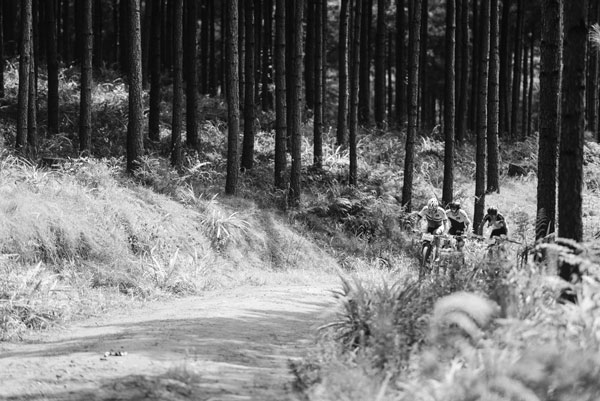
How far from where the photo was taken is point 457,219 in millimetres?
17203

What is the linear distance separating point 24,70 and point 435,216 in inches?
450

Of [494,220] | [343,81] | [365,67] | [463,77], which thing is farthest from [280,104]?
[365,67]

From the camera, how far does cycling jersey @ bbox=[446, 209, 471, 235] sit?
1705 cm

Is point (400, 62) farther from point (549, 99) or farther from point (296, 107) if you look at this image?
point (549, 99)

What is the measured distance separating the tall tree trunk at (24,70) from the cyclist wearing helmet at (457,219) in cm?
1139

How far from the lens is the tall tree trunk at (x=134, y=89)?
1925 centimetres

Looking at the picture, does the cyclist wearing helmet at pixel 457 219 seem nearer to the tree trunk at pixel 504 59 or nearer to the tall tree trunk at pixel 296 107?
the tall tree trunk at pixel 296 107

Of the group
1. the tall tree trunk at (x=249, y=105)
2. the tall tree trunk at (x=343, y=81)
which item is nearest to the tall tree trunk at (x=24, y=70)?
the tall tree trunk at (x=249, y=105)

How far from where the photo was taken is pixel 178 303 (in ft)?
42.8

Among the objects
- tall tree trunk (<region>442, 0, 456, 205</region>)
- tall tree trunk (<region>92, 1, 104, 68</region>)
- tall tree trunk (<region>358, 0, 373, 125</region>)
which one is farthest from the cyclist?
tall tree trunk (<region>92, 1, 104, 68</region>)

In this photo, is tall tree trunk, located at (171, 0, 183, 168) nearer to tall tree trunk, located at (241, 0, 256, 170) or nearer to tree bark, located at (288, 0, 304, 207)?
tall tree trunk, located at (241, 0, 256, 170)

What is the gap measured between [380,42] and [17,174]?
64.1 ft

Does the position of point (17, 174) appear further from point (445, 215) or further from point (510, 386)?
point (510, 386)

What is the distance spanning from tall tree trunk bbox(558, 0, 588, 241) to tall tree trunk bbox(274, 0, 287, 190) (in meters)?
14.1
